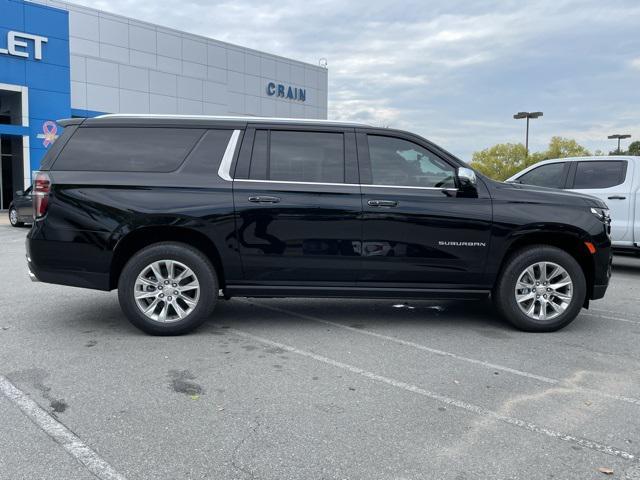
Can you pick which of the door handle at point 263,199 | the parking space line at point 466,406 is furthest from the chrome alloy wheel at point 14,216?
the parking space line at point 466,406

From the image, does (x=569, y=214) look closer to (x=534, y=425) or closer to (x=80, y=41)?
(x=534, y=425)

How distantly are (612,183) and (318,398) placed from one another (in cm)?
755

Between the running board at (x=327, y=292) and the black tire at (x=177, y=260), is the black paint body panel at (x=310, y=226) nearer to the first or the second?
the running board at (x=327, y=292)

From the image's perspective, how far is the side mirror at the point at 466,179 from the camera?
527 cm

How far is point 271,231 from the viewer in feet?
17.1

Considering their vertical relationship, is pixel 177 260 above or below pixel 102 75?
below

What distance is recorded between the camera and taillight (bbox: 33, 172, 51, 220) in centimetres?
510

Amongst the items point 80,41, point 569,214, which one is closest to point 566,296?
point 569,214

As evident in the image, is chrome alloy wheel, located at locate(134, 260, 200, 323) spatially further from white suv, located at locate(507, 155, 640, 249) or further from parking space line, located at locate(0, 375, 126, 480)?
white suv, located at locate(507, 155, 640, 249)

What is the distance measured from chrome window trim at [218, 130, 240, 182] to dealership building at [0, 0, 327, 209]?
2190 centimetres

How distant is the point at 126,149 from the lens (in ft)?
17.1

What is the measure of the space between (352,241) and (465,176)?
122 centimetres

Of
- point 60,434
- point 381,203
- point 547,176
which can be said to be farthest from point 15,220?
point 60,434

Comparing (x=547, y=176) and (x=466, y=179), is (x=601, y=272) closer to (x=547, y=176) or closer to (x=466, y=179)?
(x=466, y=179)
